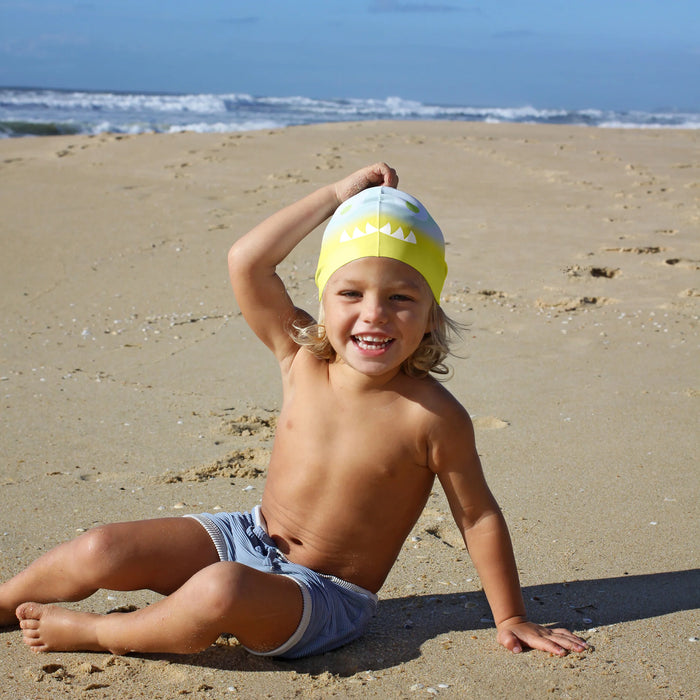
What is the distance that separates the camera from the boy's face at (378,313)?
230cm

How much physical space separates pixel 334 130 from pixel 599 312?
9.67m

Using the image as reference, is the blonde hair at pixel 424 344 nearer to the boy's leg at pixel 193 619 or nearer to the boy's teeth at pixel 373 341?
the boy's teeth at pixel 373 341

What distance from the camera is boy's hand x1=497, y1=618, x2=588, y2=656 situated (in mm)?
2268

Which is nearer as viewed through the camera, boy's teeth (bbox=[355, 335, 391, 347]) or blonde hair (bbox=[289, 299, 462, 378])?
boy's teeth (bbox=[355, 335, 391, 347])

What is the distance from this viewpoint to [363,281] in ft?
7.63

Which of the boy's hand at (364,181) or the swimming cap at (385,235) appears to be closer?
the swimming cap at (385,235)

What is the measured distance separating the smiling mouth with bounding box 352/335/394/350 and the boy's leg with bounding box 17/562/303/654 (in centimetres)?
62

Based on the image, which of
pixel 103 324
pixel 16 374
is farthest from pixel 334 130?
pixel 16 374

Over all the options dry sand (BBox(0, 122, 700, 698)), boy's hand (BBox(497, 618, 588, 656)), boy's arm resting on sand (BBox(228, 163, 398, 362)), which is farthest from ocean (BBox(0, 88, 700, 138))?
boy's hand (BBox(497, 618, 588, 656))

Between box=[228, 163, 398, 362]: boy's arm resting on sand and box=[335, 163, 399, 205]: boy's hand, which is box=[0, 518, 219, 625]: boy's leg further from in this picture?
box=[335, 163, 399, 205]: boy's hand

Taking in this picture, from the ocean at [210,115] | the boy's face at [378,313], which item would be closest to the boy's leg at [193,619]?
the boy's face at [378,313]

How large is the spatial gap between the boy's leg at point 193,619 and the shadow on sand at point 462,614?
11 cm

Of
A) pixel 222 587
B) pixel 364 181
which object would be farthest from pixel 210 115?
pixel 222 587

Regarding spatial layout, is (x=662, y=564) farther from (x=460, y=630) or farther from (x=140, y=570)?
(x=140, y=570)
